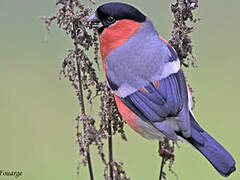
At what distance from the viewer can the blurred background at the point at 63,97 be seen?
164 inches

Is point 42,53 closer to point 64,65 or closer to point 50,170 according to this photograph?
point 50,170

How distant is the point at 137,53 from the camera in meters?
2.47

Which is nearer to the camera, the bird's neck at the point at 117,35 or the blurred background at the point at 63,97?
the bird's neck at the point at 117,35

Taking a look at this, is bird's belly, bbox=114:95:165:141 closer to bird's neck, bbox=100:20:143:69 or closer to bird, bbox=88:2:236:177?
bird, bbox=88:2:236:177

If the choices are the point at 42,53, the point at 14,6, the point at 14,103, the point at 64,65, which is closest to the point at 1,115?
the point at 14,103

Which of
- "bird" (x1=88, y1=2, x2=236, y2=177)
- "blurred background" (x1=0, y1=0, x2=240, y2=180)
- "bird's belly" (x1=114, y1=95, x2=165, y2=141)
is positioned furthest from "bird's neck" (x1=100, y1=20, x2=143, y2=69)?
"blurred background" (x1=0, y1=0, x2=240, y2=180)

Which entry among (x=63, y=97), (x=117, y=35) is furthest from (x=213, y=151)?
(x=63, y=97)

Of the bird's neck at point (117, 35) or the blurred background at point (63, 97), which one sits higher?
the bird's neck at point (117, 35)

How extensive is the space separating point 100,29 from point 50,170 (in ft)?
6.48

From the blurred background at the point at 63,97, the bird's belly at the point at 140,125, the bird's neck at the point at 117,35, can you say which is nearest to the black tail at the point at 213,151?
the bird's belly at the point at 140,125

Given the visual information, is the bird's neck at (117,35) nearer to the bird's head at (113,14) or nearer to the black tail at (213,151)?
the bird's head at (113,14)

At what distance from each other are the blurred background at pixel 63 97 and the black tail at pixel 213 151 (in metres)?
1.69

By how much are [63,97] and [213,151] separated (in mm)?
2610

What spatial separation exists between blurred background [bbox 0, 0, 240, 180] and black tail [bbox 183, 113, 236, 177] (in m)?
1.69
